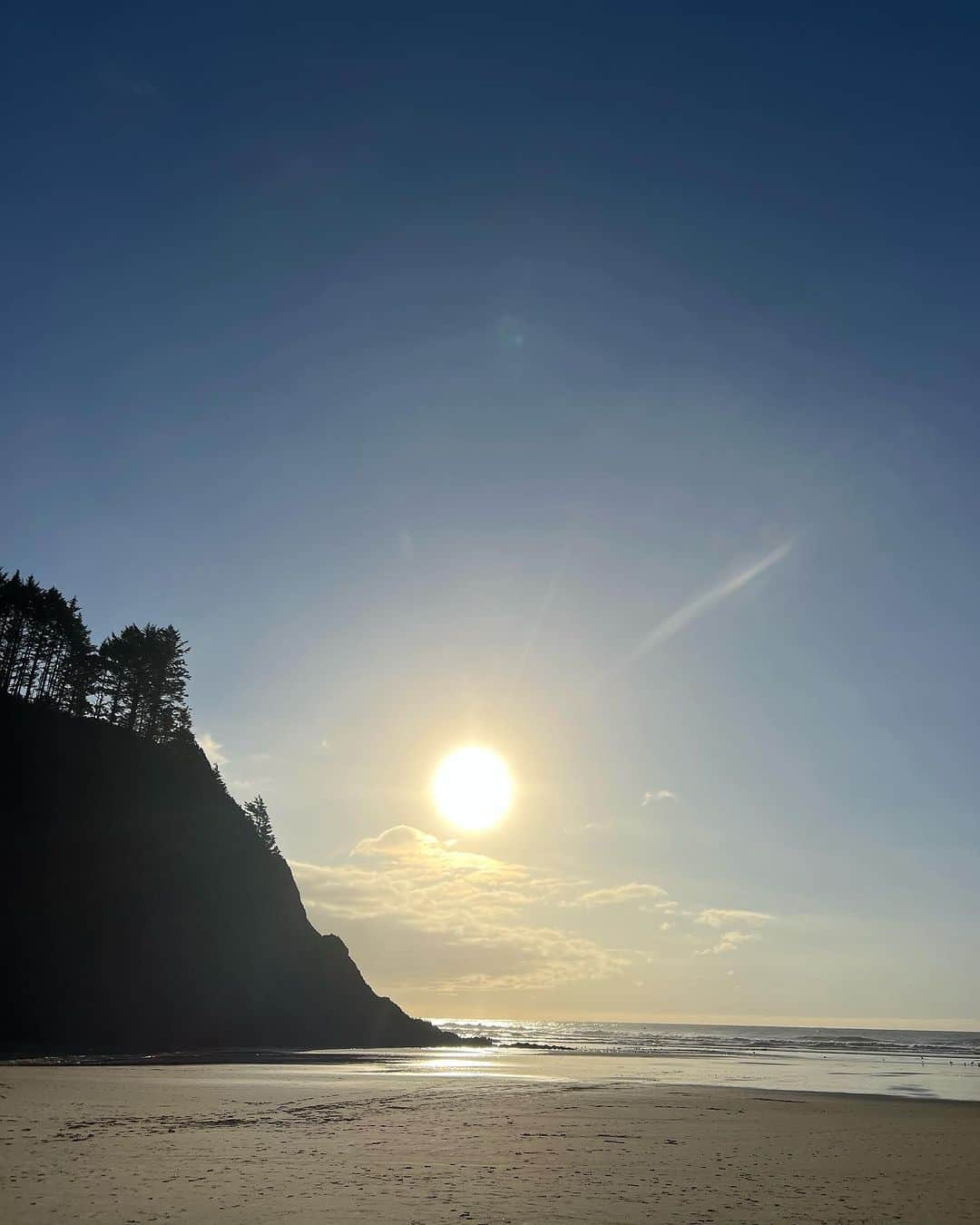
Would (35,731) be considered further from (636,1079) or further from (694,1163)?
(694,1163)

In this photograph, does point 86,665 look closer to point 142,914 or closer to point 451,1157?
point 142,914

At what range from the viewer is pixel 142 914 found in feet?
208

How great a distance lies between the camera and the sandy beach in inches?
519

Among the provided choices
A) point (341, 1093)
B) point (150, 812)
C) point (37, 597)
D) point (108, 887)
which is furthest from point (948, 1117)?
point (37, 597)

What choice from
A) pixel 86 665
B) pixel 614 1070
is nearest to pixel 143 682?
pixel 86 665

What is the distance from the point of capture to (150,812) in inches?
2736

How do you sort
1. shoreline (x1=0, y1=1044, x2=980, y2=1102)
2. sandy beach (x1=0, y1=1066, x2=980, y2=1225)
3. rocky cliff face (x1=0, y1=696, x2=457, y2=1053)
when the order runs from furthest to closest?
rocky cliff face (x1=0, y1=696, x2=457, y2=1053) → shoreline (x1=0, y1=1044, x2=980, y2=1102) → sandy beach (x1=0, y1=1066, x2=980, y2=1225)

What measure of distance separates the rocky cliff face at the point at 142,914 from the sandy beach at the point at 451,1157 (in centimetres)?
2439

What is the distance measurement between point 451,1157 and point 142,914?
52872mm

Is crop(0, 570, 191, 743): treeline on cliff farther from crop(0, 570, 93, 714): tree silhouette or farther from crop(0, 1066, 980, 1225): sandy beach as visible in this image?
crop(0, 1066, 980, 1225): sandy beach

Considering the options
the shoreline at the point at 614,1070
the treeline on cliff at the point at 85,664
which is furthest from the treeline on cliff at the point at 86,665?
the shoreline at the point at 614,1070

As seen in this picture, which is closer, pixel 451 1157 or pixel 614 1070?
pixel 451 1157

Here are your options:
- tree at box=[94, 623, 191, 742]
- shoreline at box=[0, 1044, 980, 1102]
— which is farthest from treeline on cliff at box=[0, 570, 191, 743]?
shoreline at box=[0, 1044, 980, 1102]

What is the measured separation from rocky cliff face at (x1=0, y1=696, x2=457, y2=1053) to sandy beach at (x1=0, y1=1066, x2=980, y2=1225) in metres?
24.4
